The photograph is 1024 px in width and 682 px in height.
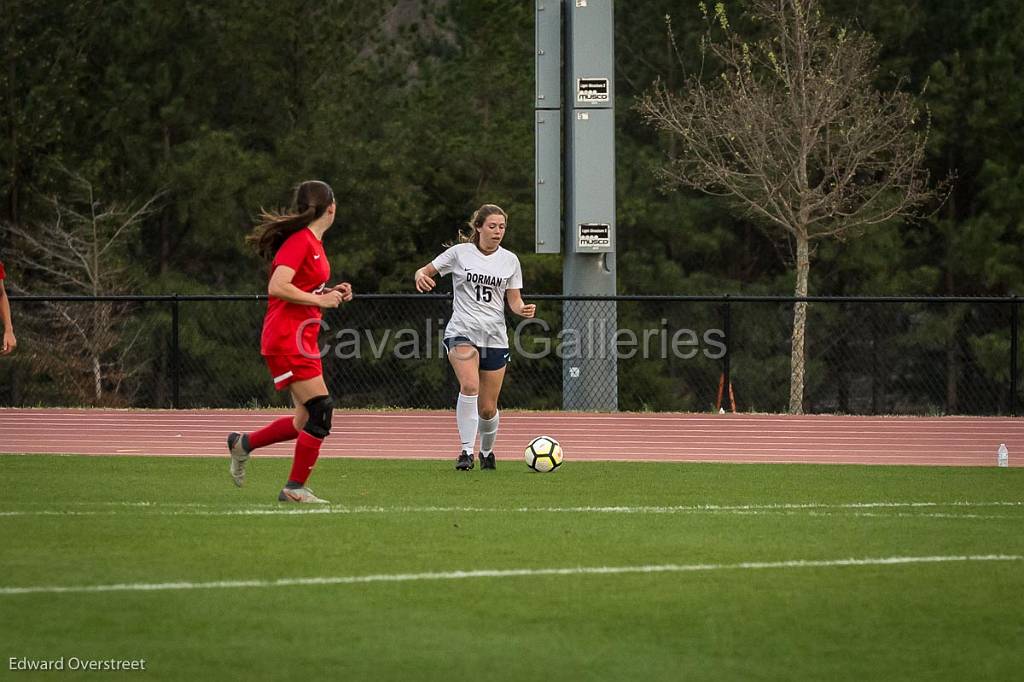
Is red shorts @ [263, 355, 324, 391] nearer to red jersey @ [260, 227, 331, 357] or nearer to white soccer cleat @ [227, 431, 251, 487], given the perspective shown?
red jersey @ [260, 227, 331, 357]

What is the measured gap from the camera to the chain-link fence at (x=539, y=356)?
31953 mm

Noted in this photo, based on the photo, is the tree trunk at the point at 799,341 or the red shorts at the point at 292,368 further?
the tree trunk at the point at 799,341

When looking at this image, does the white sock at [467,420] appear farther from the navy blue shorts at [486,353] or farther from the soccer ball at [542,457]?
the soccer ball at [542,457]

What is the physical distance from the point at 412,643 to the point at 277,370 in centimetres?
434

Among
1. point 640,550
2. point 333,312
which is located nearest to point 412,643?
point 640,550

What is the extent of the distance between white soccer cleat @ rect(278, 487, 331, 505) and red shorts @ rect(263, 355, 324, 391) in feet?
2.21

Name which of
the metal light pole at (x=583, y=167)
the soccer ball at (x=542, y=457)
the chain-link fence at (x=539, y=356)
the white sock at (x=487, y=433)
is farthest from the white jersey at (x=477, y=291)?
the chain-link fence at (x=539, y=356)

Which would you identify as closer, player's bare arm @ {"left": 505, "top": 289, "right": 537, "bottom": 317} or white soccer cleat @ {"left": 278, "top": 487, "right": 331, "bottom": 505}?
white soccer cleat @ {"left": 278, "top": 487, "right": 331, "bottom": 505}

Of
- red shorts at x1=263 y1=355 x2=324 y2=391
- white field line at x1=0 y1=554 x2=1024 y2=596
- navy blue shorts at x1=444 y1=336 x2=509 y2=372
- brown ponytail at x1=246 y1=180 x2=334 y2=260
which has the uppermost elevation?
brown ponytail at x1=246 y1=180 x2=334 y2=260

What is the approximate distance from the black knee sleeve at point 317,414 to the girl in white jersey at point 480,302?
3.08m

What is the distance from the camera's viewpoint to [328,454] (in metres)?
15.5

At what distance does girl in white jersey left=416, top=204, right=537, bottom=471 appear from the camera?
13.0 m

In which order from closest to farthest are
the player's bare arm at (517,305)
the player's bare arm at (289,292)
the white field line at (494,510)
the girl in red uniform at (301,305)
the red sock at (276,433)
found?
the white field line at (494,510)
the player's bare arm at (289,292)
the girl in red uniform at (301,305)
the red sock at (276,433)
the player's bare arm at (517,305)

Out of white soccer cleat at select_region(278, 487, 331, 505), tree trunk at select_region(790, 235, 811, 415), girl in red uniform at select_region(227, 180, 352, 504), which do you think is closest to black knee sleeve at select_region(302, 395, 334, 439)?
girl in red uniform at select_region(227, 180, 352, 504)
